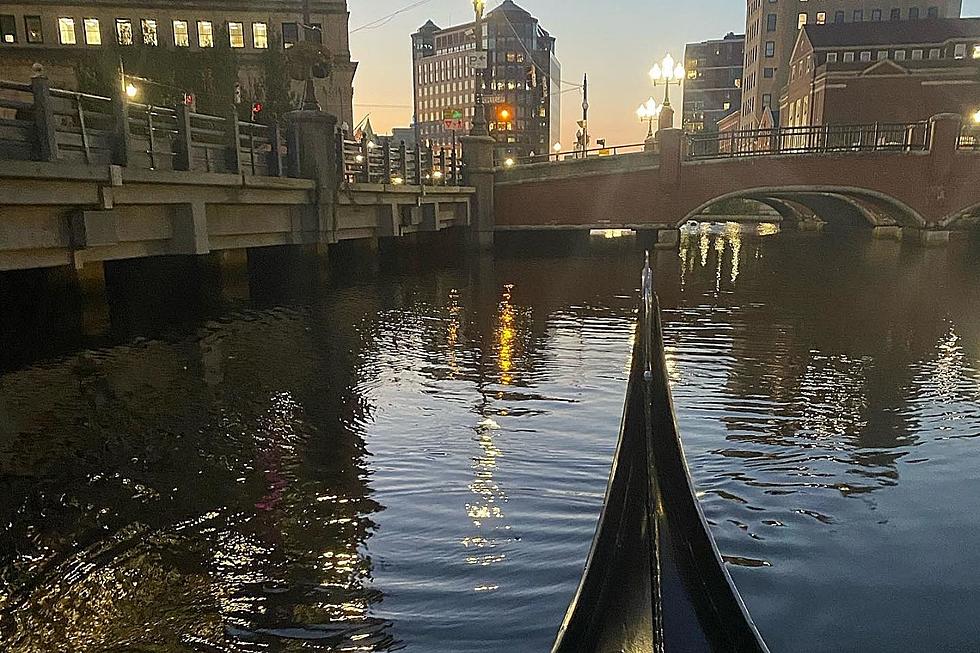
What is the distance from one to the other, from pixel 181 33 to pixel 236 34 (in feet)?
11.6

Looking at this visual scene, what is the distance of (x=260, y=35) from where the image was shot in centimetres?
4872

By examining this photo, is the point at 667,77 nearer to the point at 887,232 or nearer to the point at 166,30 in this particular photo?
the point at 887,232

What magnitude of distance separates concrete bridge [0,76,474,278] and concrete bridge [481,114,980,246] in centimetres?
950

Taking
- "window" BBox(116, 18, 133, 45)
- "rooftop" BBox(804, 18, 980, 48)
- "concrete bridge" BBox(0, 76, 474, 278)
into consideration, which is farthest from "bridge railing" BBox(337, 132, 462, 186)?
"rooftop" BBox(804, 18, 980, 48)

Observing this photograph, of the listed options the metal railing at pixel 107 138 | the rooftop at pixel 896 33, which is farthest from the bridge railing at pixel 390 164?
the rooftop at pixel 896 33

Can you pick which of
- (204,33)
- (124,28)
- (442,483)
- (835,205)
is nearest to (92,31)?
Result: (124,28)

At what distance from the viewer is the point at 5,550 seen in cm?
541

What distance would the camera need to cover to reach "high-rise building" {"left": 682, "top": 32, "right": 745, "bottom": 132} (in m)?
109

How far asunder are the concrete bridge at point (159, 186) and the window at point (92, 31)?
3487 cm

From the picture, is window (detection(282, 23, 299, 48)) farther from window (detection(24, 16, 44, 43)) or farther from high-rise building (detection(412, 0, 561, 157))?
high-rise building (detection(412, 0, 561, 157))

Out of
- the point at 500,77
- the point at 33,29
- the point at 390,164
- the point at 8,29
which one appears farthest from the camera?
the point at 500,77

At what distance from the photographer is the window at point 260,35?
159 feet

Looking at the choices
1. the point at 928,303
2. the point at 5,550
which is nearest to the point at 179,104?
the point at 5,550

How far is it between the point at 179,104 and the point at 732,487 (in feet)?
40.2
